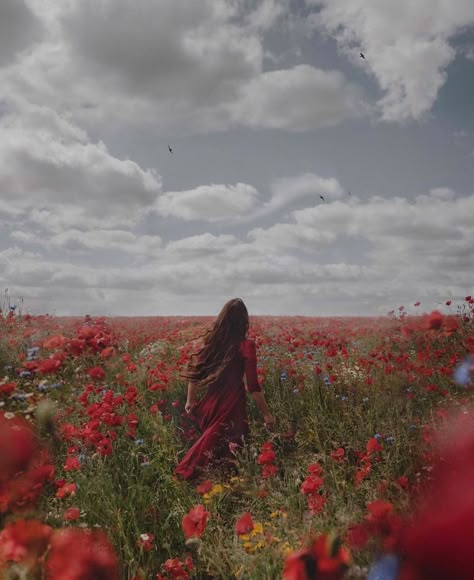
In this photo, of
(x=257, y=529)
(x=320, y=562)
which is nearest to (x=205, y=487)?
(x=257, y=529)

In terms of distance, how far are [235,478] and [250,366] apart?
1113mm

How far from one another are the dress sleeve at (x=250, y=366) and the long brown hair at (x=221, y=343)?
12cm

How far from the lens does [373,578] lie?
1.00 meters

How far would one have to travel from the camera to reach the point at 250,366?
4.57 meters

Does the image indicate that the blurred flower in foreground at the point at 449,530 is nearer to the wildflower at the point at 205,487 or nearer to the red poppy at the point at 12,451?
→ the red poppy at the point at 12,451

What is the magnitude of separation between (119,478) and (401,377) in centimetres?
353

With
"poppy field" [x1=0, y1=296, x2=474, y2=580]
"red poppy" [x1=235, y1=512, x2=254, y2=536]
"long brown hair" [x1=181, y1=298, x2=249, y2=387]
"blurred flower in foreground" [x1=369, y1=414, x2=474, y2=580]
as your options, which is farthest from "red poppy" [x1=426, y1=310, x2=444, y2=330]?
"blurred flower in foreground" [x1=369, y1=414, x2=474, y2=580]

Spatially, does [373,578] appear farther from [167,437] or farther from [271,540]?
[167,437]

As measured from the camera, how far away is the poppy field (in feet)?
4.87

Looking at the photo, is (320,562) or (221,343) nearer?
(320,562)

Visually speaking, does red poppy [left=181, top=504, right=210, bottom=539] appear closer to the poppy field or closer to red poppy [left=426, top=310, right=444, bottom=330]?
the poppy field

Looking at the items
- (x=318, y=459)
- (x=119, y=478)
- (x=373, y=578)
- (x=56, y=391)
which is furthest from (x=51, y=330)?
(x=373, y=578)

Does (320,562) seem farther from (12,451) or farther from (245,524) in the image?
(245,524)

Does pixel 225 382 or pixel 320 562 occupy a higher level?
pixel 320 562
